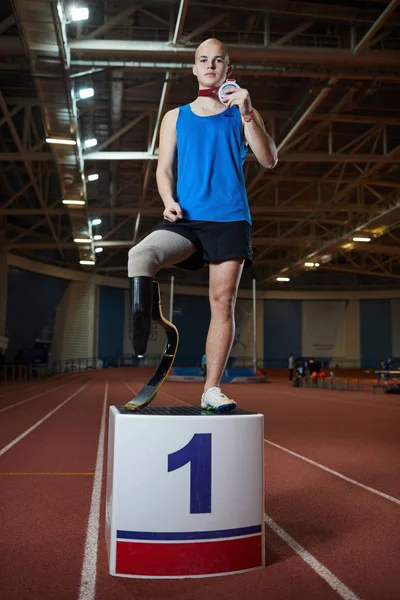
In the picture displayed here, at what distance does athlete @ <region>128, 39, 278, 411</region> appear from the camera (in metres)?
3.08

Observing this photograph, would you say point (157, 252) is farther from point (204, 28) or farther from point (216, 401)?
point (204, 28)

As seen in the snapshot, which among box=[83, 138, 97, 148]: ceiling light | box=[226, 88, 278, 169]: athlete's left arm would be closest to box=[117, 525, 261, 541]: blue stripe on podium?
box=[226, 88, 278, 169]: athlete's left arm

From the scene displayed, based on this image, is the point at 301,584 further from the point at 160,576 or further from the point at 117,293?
the point at 117,293

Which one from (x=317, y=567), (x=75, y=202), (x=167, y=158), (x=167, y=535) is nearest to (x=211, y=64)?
(x=167, y=158)

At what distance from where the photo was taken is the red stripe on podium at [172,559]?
2.57 m

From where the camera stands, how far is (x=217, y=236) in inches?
125

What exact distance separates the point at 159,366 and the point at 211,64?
5.89 ft

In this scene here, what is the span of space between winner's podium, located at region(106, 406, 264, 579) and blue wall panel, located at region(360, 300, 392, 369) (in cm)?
4021

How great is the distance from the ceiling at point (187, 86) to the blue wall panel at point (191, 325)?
15061 mm

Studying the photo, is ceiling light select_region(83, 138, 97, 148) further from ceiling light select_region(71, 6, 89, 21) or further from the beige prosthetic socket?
the beige prosthetic socket

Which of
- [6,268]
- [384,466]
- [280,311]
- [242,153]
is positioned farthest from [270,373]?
[242,153]

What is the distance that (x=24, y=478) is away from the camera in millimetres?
5070

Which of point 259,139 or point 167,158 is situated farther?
point 167,158

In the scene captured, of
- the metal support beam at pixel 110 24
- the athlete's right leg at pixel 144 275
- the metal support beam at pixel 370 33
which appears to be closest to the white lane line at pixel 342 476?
the athlete's right leg at pixel 144 275
